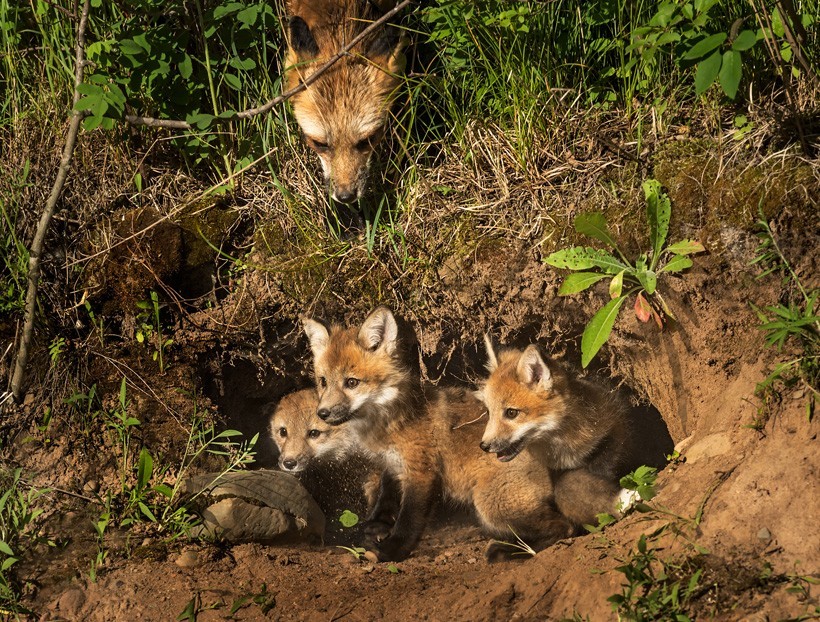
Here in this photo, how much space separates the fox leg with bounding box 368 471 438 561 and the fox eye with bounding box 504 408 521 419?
590 millimetres

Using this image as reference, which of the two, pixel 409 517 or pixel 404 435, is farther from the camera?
pixel 404 435

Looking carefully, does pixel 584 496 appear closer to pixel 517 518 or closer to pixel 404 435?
pixel 517 518

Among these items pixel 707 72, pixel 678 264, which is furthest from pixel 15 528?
pixel 707 72

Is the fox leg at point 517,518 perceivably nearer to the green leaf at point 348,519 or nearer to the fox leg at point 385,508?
the fox leg at point 385,508

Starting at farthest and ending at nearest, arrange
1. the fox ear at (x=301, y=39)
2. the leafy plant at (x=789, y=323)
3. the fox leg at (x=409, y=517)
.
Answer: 1. the fox leg at (x=409, y=517)
2. the fox ear at (x=301, y=39)
3. the leafy plant at (x=789, y=323)

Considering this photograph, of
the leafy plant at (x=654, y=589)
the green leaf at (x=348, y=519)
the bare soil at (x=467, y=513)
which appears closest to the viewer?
the leafy plant at (x=654, y=589)

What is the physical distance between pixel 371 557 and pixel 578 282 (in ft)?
5.62

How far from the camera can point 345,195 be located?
12.3 ft

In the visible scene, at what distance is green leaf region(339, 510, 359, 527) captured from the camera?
444 centimetres

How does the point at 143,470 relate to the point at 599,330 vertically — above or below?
below

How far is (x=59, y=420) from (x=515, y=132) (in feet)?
8.61

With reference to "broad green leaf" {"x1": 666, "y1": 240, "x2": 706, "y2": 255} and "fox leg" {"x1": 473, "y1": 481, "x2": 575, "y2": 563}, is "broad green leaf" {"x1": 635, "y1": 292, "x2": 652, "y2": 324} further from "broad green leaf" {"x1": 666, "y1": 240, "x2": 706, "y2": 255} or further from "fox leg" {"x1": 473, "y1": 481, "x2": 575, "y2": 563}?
"fox leg" {"x1": 473, "y1": 481, "x2": 575, "y2": 563}

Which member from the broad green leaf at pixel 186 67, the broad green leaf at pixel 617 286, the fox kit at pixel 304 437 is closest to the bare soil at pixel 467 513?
the broad green leaf at pixel 617 286

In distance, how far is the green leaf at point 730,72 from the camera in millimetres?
2797
